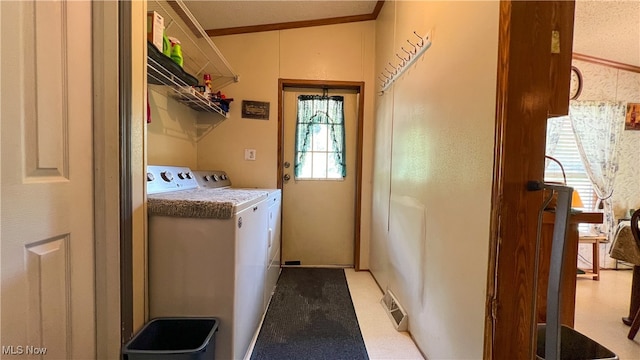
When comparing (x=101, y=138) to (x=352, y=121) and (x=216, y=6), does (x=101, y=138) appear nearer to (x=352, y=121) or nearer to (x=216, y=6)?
(x=216, y=6)

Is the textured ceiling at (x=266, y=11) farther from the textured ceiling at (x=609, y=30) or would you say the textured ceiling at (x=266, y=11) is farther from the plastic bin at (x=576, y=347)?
the plastic bin at (x=576, y=347)

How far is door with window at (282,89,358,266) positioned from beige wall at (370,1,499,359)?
2.98ft

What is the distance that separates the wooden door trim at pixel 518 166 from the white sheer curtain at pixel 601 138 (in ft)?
9.78

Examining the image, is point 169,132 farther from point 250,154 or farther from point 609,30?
point 609,30

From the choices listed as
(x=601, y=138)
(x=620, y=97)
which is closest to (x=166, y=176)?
(x=601, y=138)

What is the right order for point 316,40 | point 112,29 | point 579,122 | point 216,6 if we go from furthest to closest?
point 579,122
point 316,40
point 216,6
point 112,29

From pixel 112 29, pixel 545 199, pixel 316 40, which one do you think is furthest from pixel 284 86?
pixel 545 199

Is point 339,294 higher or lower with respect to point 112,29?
lower

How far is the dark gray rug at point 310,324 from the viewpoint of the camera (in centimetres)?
155

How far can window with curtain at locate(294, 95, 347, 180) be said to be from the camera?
2.92m

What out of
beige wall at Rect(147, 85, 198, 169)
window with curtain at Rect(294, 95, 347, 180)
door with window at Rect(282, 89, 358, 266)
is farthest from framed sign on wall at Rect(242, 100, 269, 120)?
beige wall at Rect(147, 85, 198, 169)

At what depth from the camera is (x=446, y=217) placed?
1.28 metres

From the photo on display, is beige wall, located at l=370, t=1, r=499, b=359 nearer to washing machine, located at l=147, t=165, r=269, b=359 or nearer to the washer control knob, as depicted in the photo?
washing machine, located at l=147, t=165, r=269, b=359

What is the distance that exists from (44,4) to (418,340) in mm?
2152
